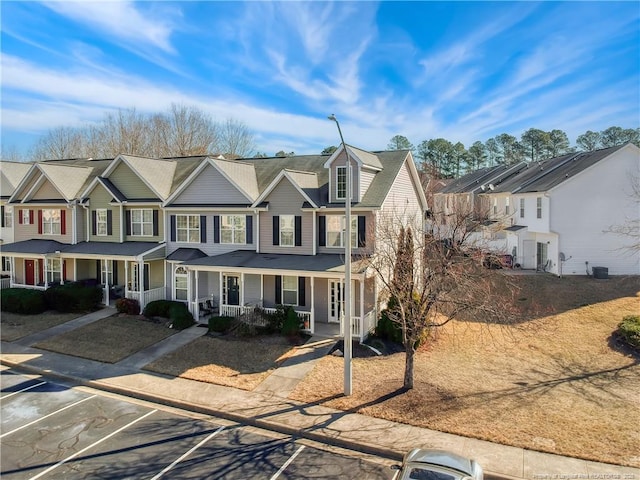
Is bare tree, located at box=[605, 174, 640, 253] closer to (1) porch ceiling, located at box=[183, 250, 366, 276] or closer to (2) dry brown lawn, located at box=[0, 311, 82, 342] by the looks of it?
(1) porch ceiling, located at box=[183, 250, 366, 276]

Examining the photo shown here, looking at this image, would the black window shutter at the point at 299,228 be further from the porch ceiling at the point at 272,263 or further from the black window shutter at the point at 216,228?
the black window shutter at the point at 216,228

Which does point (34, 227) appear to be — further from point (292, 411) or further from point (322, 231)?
point (292, 411)

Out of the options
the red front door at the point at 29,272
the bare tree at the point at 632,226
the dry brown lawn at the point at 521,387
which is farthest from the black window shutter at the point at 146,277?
the bare tree at the point at 632,226

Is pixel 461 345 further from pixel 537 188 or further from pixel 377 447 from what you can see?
pixel 537 188

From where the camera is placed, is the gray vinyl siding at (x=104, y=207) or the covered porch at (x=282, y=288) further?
the gray vinyl siding at (x=104, y=207)

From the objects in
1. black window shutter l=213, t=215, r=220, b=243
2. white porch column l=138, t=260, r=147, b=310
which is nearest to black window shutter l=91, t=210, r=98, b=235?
white porch column l=138, t=260, r=147, b=310

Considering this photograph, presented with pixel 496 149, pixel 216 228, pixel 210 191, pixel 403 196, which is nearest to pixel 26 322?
pixel 216 228
